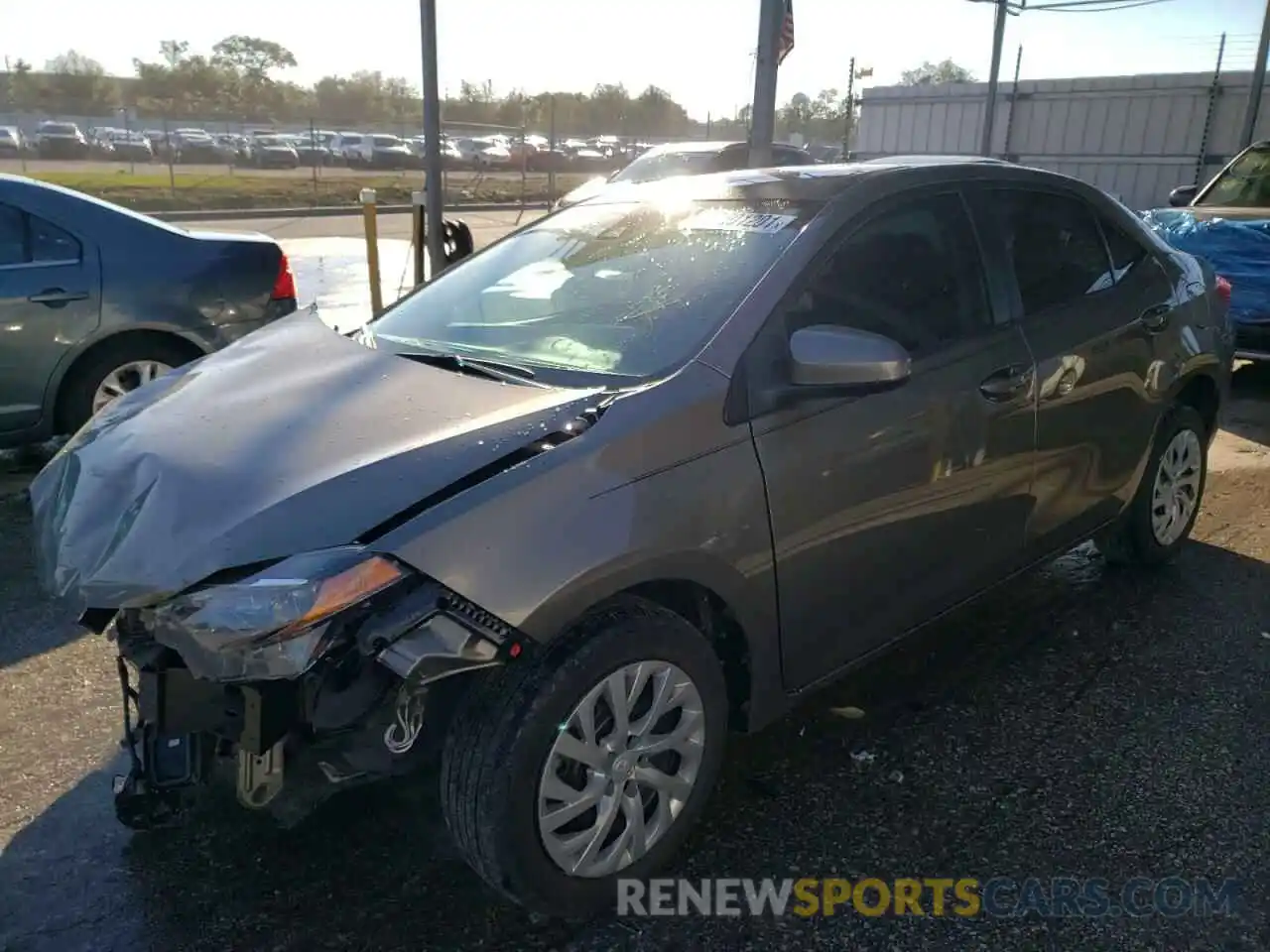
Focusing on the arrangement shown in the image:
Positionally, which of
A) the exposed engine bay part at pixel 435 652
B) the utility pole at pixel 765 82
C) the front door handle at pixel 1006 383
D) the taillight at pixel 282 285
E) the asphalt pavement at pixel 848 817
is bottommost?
the asphalt pavement at pixel 848 817

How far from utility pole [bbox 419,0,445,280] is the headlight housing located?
6.63 metres

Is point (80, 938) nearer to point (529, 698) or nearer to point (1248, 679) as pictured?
point (529, 698)

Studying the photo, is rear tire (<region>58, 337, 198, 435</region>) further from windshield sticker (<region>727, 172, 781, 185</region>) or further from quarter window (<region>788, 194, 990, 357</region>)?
quarter window (<region>788, 194, 990, 357</region>)

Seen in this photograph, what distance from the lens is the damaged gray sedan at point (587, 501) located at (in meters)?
2.19

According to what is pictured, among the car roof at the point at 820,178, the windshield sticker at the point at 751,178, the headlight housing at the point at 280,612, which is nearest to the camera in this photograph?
the headlight housing at the point at 280,612

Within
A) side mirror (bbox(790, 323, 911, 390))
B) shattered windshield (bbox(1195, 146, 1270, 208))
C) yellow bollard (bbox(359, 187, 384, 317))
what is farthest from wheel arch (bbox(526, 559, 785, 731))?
shattered windshield (bbox(1195, 146, 1270, 208))

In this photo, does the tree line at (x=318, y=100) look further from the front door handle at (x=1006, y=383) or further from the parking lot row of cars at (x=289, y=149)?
the front door handle at (x=1006, y=383)

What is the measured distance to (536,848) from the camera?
2.32 m

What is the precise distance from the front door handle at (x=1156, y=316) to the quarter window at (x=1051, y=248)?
215mm

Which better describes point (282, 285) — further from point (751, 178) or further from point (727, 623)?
point (727, 623)

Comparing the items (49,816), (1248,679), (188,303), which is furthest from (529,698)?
(188,303)

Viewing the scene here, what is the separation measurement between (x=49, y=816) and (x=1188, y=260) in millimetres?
4786

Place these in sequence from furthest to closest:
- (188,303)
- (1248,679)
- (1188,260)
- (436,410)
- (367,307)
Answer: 1. (367,307)
2. (188,303)
3. (1188,260)
4. (1248,679)
5. (436,410)

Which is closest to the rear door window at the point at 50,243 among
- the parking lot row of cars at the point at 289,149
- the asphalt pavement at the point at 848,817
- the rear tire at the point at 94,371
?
the rear tire at the point at 94,371
